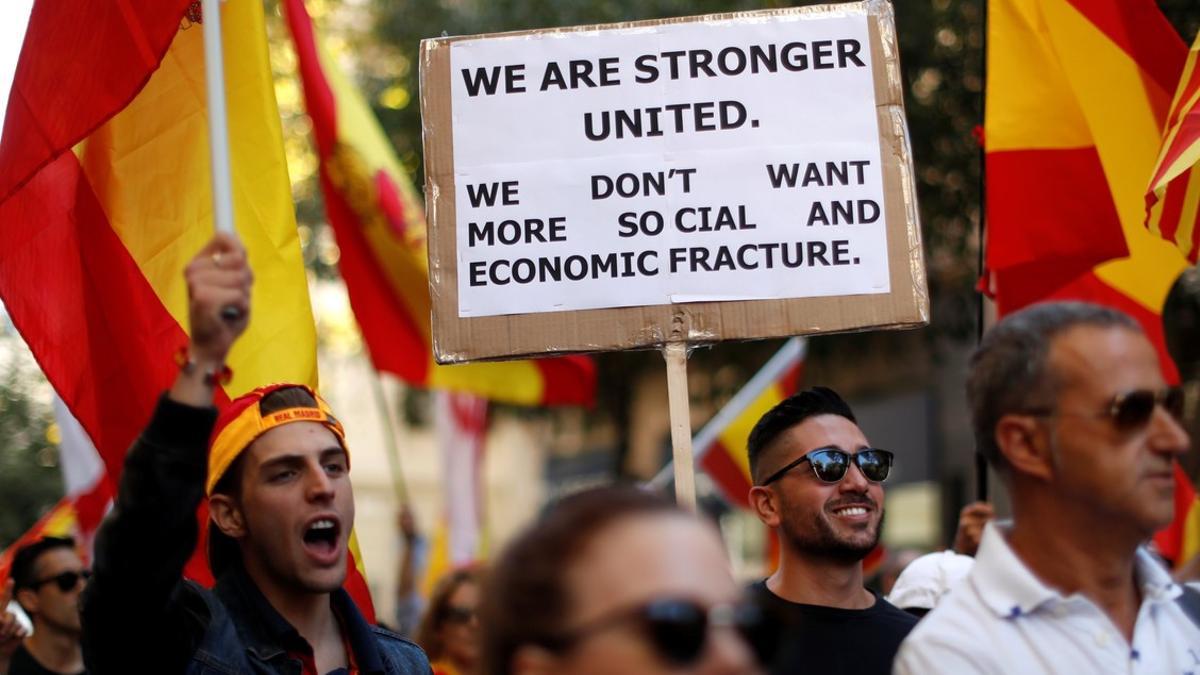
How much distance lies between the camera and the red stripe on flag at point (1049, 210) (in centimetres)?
545

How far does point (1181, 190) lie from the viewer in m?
4.93

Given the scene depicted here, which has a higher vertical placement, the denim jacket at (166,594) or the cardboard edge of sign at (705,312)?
the cardboard edge of sign at (705,312)

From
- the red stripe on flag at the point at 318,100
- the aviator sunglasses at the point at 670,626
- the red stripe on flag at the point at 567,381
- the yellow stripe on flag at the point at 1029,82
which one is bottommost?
the aviator sunglasses at the point at 670,626

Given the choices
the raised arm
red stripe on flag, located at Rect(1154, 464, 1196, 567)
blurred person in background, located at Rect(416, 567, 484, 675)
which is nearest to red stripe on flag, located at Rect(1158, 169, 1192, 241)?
red stripe on flag, located at Rect(1154, 464, 1196, 567)

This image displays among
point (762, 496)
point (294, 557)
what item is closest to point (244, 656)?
point (294, 557)

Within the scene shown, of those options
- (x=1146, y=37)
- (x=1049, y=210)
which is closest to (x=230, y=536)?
(x=1049, y=210)

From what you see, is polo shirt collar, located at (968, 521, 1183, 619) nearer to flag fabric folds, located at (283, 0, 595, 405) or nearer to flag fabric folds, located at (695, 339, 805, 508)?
flag fabric folds, located at (283, 0, 595, 405)

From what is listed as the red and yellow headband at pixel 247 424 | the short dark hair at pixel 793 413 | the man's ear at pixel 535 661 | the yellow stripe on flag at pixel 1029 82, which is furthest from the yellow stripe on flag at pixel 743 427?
the man's ear at pixel 535 661

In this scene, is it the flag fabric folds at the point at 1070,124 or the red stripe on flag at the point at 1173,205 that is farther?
the flag fabric folds at the point at 1070,124

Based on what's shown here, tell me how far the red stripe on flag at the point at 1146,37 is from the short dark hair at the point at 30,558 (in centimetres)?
416

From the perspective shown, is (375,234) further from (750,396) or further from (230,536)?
(230,536)

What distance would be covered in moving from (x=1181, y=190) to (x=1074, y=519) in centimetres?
259

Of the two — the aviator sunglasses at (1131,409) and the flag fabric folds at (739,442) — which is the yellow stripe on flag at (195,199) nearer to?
the aviator sunglasses at (1131,409)

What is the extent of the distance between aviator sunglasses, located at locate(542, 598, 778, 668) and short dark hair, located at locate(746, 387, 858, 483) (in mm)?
2284
